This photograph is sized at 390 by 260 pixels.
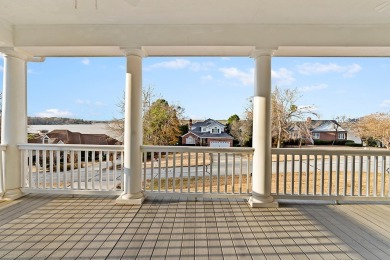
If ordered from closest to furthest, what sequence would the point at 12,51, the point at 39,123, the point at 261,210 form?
the point at 261,210 < the point at 12,51 < the point at 39,123

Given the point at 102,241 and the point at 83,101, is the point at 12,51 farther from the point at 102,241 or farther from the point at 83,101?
the point at 102,241

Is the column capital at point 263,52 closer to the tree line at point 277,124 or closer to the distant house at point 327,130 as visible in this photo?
the tree line at point 277,124

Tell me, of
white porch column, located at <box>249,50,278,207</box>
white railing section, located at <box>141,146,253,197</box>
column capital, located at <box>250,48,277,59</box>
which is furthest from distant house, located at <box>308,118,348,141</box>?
column capital, located at <box>250,48,277,59</box>

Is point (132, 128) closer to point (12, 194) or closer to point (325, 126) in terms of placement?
point (12, 194)

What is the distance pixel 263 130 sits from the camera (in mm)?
3486

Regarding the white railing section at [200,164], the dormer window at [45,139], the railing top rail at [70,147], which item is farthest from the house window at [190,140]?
the dormer window at [45,139]

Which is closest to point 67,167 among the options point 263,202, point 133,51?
point 133,51

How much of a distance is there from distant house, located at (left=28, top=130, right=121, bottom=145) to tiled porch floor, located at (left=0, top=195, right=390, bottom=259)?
3.27 ft

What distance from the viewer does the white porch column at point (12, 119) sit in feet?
12.2

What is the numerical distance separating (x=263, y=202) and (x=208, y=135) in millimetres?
1422

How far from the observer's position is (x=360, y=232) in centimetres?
258

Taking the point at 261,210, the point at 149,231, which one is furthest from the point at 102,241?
the point at 261,210

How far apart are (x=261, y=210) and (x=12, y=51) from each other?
453cm

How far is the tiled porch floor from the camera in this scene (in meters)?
2.12
